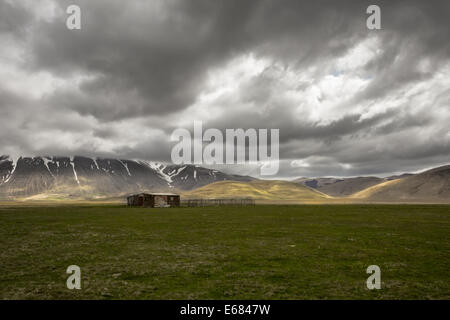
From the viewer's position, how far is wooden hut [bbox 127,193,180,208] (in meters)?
114

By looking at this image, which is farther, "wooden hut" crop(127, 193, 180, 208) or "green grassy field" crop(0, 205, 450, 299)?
"wooden hut" crop(127, 193, 180, 208)

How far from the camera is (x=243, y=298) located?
12.2 meters

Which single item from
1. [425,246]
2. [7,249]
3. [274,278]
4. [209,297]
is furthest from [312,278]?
[7,249]

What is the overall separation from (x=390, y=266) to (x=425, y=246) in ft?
32.6

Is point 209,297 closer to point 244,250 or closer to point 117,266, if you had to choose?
point 117,266

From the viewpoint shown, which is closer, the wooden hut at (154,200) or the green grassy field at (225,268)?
the green grassy field at (225,268)

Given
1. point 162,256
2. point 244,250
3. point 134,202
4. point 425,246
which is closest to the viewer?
point 162,256

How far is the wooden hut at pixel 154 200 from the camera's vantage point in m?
114

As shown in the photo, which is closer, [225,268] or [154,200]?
[225,268]

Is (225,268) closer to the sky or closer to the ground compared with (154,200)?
closer to the sky

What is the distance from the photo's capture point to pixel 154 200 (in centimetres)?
11381

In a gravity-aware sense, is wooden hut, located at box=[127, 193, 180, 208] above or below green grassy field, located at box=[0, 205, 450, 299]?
below

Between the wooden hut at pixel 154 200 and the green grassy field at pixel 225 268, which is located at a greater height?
the green grassy field at pixel 225 268
